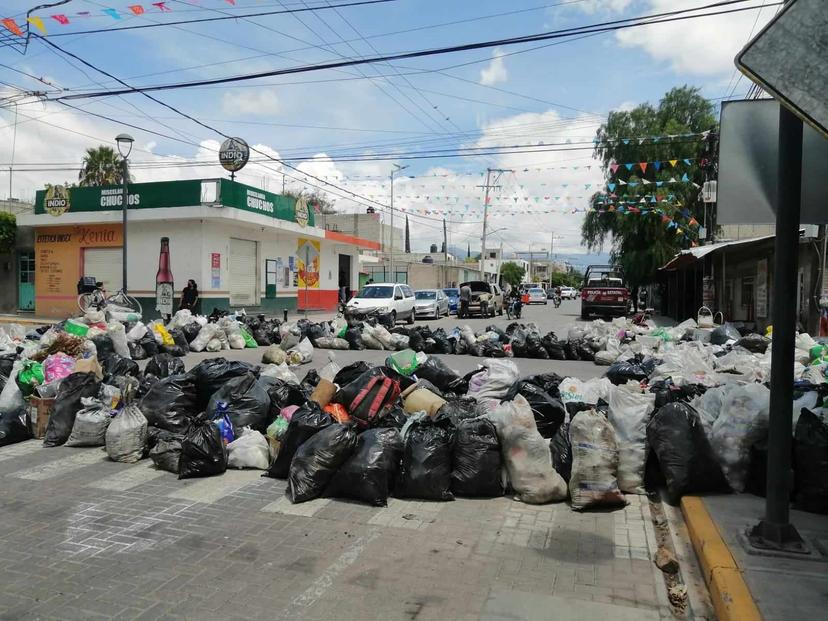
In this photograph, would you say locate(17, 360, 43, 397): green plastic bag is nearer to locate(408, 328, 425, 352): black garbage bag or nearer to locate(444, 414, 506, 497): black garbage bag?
locate(444, 414, 506, 497): black garbage bag

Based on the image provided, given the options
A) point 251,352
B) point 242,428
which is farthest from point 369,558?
point 251,352

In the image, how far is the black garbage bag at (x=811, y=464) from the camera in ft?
13.7

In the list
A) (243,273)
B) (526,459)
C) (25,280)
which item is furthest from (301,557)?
(25,280)

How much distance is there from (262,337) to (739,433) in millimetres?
12713

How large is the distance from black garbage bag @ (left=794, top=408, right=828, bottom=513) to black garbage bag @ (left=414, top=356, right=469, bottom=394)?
3.85m

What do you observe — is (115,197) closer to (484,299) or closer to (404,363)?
(484,299)

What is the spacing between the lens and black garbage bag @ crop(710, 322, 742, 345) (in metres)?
12.4

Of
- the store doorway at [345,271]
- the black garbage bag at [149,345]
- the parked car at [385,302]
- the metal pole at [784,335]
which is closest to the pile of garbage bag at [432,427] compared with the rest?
the metal pole at [784,335]

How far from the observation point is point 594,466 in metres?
4.63

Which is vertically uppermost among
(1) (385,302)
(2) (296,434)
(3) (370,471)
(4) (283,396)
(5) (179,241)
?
(5) (179,241)

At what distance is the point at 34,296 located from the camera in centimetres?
2670

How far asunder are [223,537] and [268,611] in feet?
3.56

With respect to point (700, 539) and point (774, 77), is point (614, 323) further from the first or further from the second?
point (774, 77)

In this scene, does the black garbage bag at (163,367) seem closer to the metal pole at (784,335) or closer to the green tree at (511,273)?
the metal pole at (784,335)
